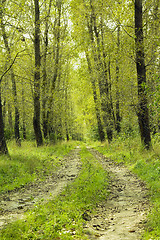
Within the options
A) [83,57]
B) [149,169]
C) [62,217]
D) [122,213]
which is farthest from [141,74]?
[83,57]

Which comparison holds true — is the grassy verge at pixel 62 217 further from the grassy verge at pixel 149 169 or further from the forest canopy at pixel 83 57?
the forest canopy at pixel 83 57

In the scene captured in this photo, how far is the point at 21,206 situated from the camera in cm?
710

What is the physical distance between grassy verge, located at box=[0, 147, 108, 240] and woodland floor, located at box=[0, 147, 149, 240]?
0.30 m

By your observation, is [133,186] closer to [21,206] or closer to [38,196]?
[38,196]

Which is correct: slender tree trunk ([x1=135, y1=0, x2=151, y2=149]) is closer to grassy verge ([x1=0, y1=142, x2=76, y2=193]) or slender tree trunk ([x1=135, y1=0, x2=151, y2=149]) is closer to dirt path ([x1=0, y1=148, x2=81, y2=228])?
dirt path ([x1=0, y1=148, x2=81, y2=228])

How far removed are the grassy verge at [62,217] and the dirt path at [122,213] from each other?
1.12 feet

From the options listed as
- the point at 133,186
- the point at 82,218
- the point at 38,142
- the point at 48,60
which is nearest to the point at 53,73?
the point at 48,60

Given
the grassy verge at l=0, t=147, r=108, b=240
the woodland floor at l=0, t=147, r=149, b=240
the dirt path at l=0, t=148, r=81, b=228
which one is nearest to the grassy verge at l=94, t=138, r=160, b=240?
the woodland floor at l=0, t=147, r=149, b=240

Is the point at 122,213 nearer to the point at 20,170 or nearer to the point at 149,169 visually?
the point at 149,169

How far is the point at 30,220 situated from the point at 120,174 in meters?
6.82

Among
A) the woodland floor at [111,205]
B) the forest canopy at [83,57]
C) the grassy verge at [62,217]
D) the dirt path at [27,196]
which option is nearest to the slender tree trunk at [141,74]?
the forest canopy at [83,57]

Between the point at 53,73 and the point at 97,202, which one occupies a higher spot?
the point at 53,73

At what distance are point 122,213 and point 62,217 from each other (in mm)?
1928

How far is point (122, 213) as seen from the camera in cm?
661
